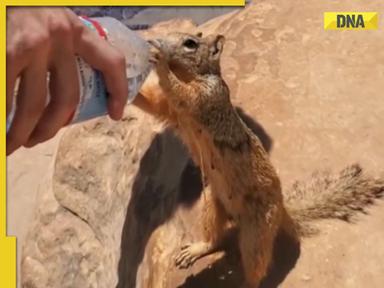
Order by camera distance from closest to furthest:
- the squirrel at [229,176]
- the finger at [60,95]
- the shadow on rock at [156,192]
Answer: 1. the finger at [60,95]
2. the squirrel at [229,176]
3. the shadow on rock at [156,192]

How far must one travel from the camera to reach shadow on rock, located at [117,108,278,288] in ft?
9.21

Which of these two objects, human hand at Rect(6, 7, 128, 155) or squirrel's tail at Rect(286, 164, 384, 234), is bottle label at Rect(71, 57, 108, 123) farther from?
squirrel's tail at Rect(286, 164, 384, 234)

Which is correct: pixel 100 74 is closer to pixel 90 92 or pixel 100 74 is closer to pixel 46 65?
pixel 90 92

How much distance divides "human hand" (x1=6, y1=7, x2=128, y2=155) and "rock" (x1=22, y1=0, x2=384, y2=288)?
1.61m

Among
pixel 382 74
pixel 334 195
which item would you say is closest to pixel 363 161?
pixel 334 195

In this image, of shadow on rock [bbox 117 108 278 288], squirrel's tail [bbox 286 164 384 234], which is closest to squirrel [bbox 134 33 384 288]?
squirrel's tail [bbox 286 164 384 234]

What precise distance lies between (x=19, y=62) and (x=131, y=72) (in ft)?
1.93

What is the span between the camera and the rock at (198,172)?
104 inches

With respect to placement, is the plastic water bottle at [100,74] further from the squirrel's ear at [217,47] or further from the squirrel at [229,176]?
the squirrel's ear at [217,47]

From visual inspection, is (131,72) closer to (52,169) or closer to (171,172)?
(171,172)

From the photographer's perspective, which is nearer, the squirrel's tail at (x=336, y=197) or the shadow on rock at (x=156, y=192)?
the squirrel's tail at (x=336, y=197)

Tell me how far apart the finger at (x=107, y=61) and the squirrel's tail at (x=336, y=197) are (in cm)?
157

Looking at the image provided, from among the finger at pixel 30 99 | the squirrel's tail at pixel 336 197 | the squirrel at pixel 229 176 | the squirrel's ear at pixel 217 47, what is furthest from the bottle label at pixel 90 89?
the squirrel's tail at pixel 336 197

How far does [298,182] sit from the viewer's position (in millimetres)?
2799
